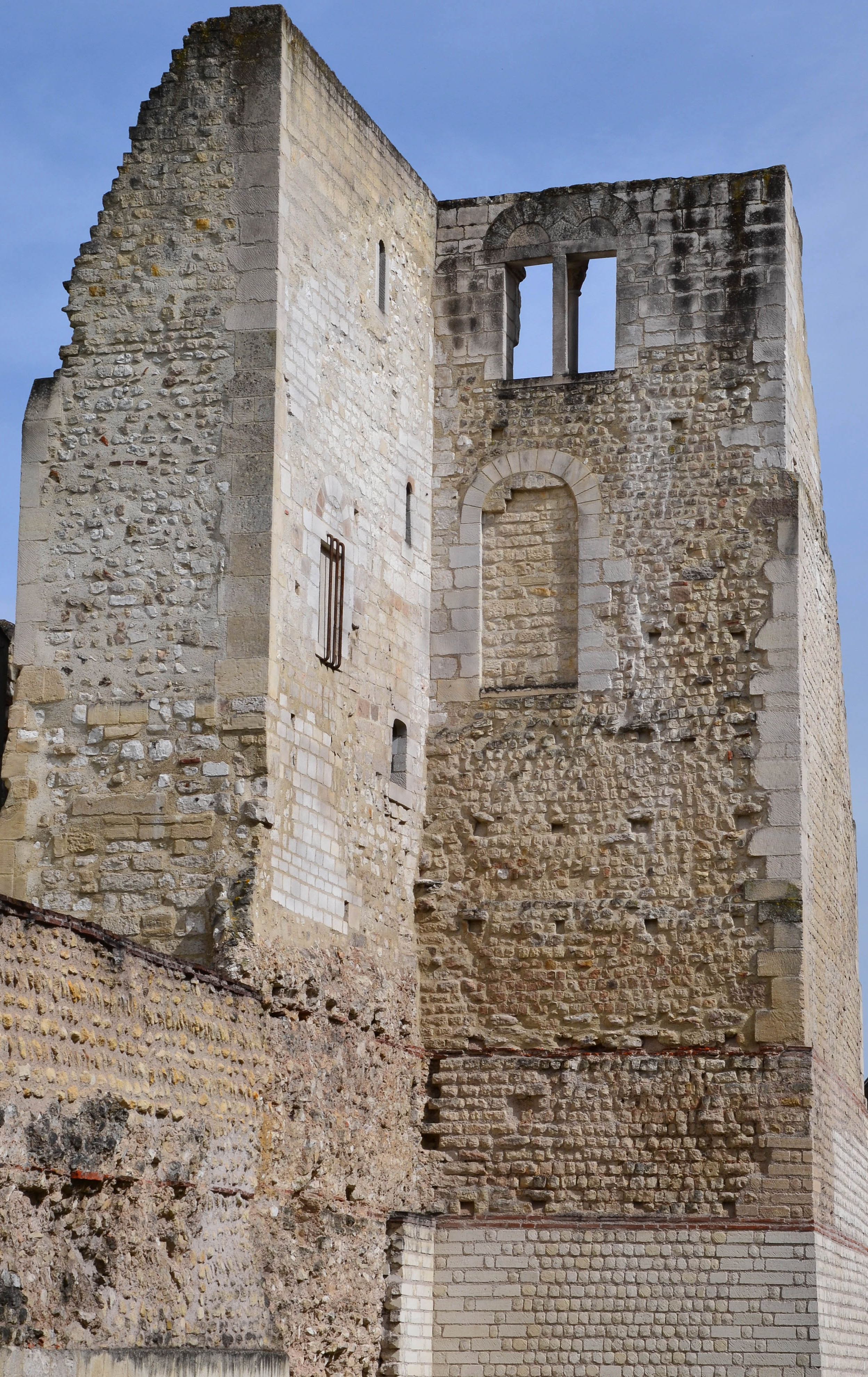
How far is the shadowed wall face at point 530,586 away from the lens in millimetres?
16391

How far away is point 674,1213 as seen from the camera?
49.2 feet

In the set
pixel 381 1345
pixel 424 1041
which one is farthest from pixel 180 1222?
pixel 424 1041

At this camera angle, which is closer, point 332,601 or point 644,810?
point 332,601

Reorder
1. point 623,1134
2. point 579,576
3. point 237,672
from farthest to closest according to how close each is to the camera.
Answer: point 579,576
point 623,1134
point 237,672

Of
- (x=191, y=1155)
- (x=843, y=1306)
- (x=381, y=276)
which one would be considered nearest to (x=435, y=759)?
(x=381, y=276)

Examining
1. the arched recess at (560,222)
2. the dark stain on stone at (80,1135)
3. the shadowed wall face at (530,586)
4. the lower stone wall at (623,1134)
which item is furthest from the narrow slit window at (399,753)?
the dark stain on stone at (80,1135)

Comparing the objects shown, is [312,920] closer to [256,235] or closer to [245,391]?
[245,391]

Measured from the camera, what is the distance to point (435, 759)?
641 inches

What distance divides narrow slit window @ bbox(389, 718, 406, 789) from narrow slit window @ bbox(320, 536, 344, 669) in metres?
1.38

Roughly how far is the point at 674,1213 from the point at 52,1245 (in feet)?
20.5

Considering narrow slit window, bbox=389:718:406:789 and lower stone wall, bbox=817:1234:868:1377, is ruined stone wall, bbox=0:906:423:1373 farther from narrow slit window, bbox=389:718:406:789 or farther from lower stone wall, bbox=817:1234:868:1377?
lower stone wall, bbox=817:1234:868:1377

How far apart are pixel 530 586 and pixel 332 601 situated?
2492mm

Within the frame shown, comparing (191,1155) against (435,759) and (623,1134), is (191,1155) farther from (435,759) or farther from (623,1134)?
(435,759)

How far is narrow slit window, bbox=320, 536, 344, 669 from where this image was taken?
1429 centimetres
